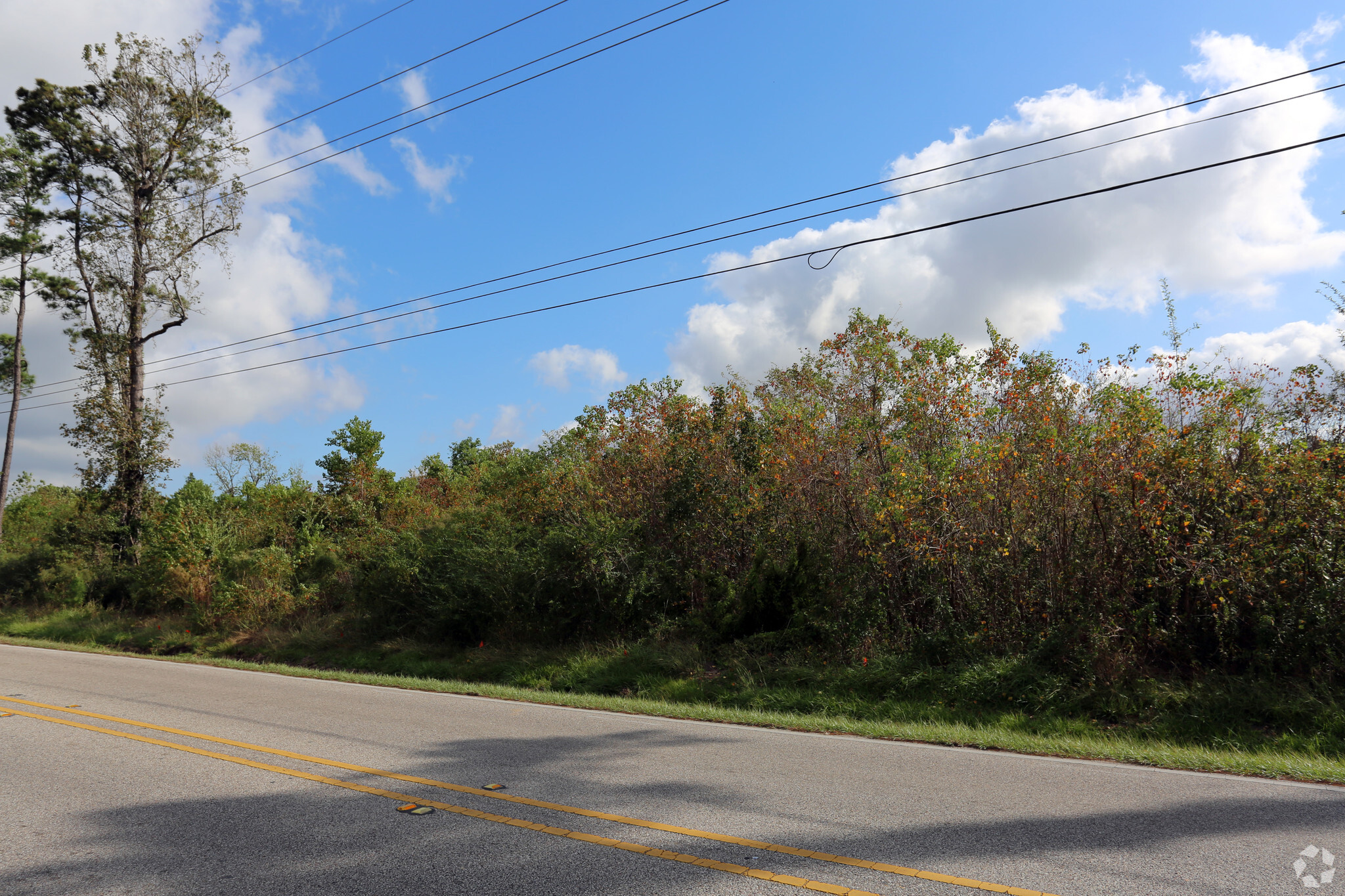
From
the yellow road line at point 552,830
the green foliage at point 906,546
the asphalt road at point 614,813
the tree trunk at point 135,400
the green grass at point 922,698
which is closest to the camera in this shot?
the yellow road line at point 552,830

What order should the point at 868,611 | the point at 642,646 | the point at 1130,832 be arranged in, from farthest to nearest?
the point at 642,646 → the point at 868,611 → the point at 1130,832

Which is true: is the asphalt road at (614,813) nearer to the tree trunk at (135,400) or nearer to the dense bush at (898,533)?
the dense bush at (898,533)

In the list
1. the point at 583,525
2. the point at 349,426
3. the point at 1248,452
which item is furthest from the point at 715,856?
the point at 349,426

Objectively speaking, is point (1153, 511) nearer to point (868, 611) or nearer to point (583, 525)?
point (868, 611)

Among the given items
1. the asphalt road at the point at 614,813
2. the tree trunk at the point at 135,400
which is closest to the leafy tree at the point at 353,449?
the tree trunk at the point at 135,400

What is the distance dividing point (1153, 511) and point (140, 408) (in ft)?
92.6

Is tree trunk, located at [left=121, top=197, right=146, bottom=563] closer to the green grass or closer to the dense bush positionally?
the dense bush

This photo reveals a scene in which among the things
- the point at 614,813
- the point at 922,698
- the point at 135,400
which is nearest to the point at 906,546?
the point at 922,698

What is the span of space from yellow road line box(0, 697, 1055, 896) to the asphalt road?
67 millimetres

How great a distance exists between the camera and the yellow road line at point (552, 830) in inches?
168

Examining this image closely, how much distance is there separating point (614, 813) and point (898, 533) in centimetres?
758

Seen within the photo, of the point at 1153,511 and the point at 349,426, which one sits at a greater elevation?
the point at 349,426

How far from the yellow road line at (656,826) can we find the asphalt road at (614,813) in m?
0.07

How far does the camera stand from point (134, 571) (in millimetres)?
23000
